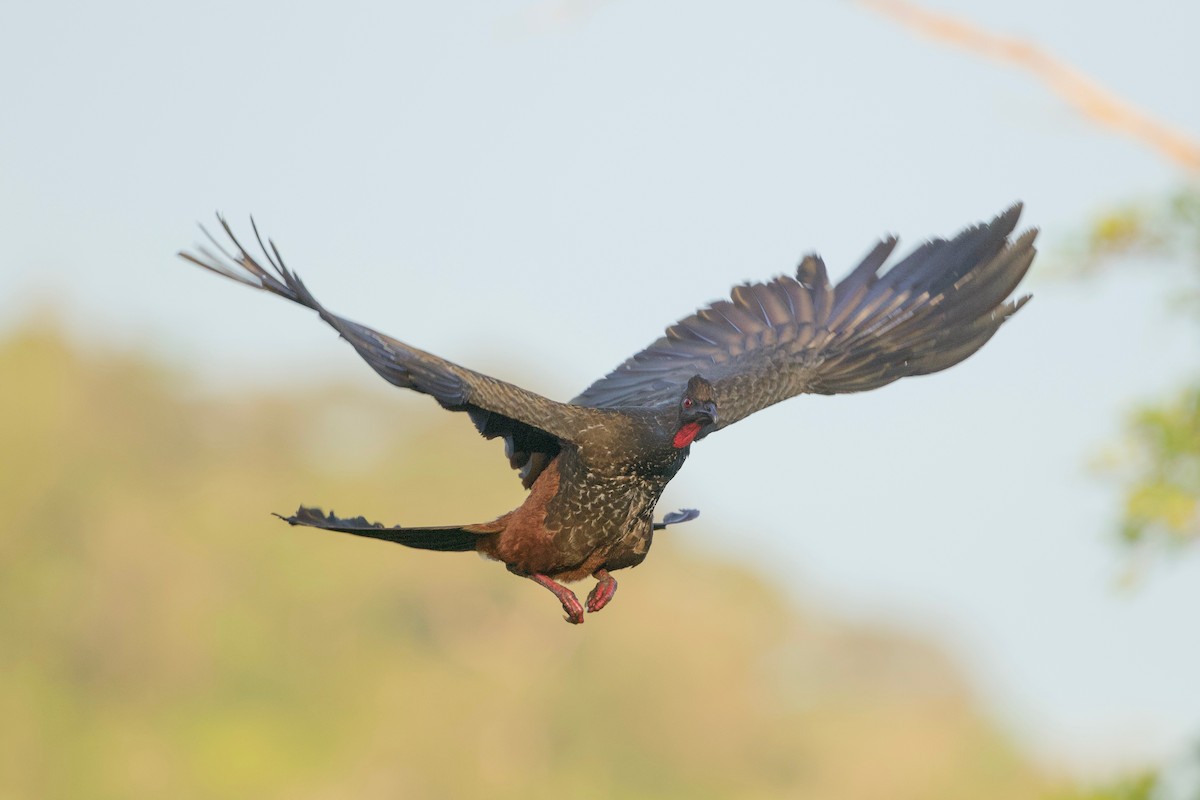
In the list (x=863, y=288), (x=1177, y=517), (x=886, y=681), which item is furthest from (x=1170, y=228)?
(x=886, y=681)

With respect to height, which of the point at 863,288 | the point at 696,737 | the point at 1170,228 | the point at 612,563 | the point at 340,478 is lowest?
the point at 612,563

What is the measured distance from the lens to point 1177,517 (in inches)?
504

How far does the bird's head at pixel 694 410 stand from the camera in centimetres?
793

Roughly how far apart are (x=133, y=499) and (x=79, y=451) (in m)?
3.83

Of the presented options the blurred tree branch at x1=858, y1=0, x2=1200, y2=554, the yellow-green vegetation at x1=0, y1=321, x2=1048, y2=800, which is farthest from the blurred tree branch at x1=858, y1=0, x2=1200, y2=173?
the yellow-green vegetation at x1=0, y1=321, x2=1048, y2=800

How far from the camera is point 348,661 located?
5000 centimetres

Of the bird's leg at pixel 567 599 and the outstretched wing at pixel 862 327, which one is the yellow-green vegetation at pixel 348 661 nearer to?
the outstretched wing at pixel 862 327

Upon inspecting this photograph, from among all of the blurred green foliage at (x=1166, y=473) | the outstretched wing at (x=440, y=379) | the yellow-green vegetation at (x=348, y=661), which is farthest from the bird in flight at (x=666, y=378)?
the yellow-green vegetation at (x=348, y=661)

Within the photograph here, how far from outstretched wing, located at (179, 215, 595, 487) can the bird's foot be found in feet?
2.24

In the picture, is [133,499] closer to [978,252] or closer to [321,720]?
[321,720]

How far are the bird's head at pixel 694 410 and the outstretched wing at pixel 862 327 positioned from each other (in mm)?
1018

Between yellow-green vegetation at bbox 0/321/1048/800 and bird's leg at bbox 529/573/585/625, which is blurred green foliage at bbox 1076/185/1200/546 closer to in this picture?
bird's leg at bbox 529/573/585/625

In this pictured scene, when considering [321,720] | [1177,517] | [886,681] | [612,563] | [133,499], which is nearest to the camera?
[612,563]

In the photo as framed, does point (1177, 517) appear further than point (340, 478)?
No
